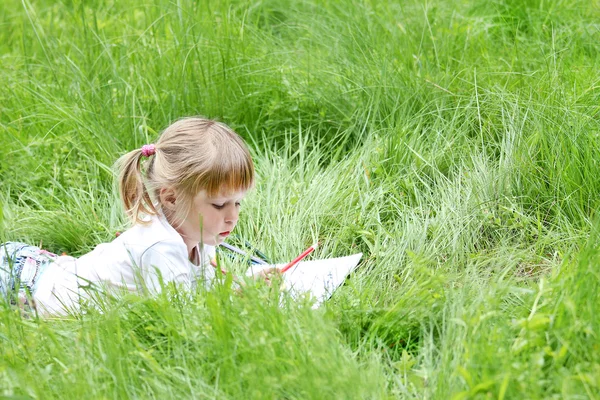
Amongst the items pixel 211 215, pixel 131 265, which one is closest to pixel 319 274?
pixel 211 215

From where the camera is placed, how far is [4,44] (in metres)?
5.14

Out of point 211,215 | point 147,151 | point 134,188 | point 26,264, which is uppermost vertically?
point 147,151

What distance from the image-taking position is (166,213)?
10.3ft

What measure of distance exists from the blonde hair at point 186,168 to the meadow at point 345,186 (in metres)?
0.43

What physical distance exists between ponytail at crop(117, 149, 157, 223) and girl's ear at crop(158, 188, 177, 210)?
42 mm

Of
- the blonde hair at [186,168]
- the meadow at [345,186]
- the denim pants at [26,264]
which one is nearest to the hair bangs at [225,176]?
the blonde hair at [186,168]

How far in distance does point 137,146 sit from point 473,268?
1727 millimetres

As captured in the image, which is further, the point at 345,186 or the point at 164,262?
the point at 345,186

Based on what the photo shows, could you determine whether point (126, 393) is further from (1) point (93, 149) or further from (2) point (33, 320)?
(1) point (93, 149)

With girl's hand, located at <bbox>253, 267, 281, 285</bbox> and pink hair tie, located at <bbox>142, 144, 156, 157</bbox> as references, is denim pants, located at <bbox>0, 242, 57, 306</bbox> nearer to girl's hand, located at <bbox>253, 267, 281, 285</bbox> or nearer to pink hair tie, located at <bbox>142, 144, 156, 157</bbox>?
pink hair tie, located at <bbox>142, 144, 156, 157</bbox>

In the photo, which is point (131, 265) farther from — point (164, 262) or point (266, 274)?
point (266, 274)

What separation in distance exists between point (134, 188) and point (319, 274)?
0.71 metres

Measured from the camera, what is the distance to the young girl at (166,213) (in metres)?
2.97

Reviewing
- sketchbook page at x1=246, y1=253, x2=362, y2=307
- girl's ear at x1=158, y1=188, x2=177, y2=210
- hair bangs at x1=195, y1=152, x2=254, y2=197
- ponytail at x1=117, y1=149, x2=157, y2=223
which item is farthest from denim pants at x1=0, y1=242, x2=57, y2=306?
sketchbook page at x1=246, y1=253, x2=362, y2=307
